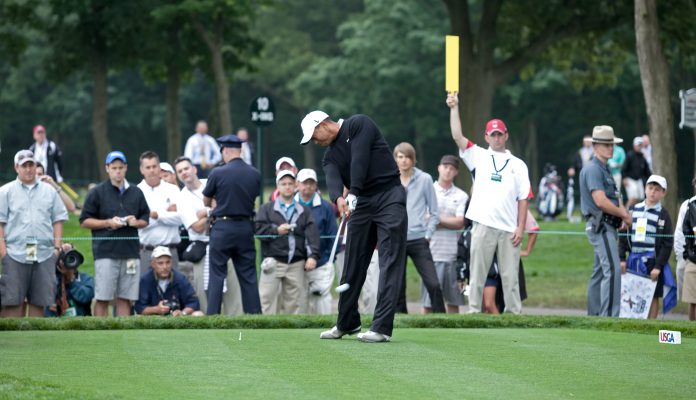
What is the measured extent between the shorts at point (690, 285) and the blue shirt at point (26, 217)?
7297mm

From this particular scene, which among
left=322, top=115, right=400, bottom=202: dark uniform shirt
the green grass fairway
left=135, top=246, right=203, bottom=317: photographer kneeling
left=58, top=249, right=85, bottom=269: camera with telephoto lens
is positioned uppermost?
left=322, top=115, right=400, bottom=202: dark uniform shirt

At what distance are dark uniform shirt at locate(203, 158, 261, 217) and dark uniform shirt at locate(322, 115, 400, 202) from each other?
4.33 m

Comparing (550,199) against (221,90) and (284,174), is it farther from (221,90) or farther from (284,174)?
(284,174)

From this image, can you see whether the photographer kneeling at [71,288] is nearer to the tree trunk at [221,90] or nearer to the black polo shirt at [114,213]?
the black polo shirt at [114,213]

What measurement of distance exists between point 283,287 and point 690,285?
16.1ft

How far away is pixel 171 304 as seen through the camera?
48.3 ft

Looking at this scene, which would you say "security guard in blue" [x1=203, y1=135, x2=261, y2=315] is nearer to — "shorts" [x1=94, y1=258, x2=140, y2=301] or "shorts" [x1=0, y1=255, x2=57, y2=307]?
"shorts" [x1=94, y1=258, x2=140, y2=301]

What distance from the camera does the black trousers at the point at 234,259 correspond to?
14.7 m

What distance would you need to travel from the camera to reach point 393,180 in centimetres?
1056

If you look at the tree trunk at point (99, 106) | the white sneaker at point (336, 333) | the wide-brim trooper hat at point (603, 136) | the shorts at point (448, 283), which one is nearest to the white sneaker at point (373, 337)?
the white sneaker at point (336, 333)

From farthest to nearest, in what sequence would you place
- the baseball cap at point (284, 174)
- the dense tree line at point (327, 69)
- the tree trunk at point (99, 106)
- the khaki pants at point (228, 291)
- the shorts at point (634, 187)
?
the tree trunk at point (99, 106)
the dense tree line at point (327, 69)
the shorts at point (634, 187)
the khaki pants at point (228, 291)
the baseball cap at point (284, 174)

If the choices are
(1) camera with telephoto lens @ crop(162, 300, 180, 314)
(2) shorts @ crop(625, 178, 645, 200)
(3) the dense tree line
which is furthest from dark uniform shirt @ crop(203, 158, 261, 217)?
(2) shorts @ crop(625, 178, 645, 200)

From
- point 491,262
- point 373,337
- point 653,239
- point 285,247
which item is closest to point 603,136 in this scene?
point 653,239

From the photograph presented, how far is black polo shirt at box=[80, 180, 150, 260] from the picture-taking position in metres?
14.7
